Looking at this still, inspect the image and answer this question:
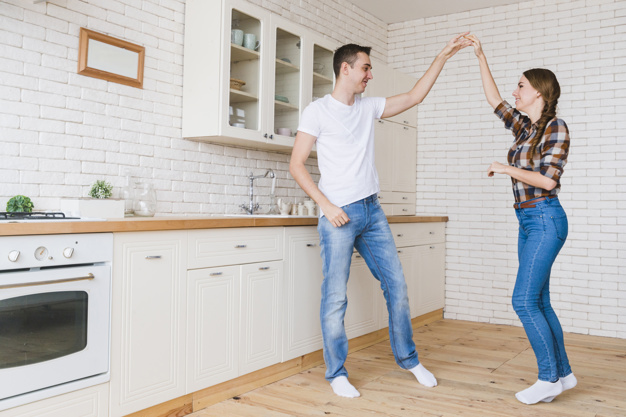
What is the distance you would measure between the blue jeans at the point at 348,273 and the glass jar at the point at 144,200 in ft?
2.84

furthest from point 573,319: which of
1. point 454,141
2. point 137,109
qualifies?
point 137,109

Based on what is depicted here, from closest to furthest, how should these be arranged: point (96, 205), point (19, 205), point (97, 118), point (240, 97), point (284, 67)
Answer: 1. point (19, 205)
2. point (96, 205)
3. point (97, 118)
4. point (240, 97)
5. point (284, 67)

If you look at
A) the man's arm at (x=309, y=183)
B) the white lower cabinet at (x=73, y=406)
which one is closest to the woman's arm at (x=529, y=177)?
the man's arm at (x=309, y=183)

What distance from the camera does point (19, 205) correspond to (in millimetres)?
2457

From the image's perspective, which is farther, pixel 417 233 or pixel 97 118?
pixel 417 233

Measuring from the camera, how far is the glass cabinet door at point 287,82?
3.69m

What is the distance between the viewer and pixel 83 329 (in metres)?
2.15

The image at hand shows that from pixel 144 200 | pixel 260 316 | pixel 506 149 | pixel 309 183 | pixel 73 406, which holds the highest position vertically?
pixel 506 149

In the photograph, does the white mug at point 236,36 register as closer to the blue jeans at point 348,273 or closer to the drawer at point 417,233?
the blue jeans at point 348,273

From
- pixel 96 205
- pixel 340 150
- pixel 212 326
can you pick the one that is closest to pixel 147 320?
pixel 212 326

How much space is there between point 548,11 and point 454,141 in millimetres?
1284

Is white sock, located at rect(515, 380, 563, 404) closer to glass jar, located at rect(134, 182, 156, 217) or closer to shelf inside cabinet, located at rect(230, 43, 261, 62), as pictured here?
glass jar, located at rect(134, 182, 156, 217)

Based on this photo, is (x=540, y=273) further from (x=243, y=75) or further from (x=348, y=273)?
(x=243, y=75)

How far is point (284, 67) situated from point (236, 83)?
1.53 feet
